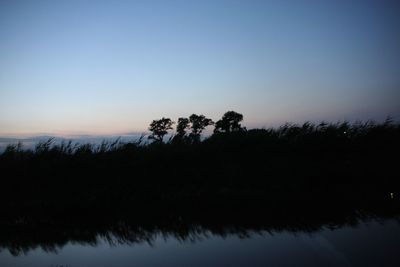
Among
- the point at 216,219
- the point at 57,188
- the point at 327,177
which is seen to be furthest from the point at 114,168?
the point at 327,177

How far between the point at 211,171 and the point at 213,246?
6.82m

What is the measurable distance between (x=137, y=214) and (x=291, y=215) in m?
4.79

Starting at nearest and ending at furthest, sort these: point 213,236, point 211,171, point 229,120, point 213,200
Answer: point 213,236 < point 213,200 < point 211,171 < point 229,120

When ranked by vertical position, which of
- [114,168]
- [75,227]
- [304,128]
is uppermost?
[304,128]

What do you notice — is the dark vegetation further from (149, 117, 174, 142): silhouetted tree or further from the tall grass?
(149, 117, 174, 142): silhouetted tree

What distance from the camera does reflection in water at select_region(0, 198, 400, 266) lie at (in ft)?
22.8

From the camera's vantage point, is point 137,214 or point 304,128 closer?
point 137,214

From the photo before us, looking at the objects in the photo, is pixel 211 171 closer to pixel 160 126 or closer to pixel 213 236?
pixel 213 236

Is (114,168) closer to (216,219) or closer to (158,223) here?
(158,223)

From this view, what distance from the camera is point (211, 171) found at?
1454 cm

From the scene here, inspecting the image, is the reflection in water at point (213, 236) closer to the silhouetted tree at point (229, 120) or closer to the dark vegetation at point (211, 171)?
the dark vegetation at point (211, 171)

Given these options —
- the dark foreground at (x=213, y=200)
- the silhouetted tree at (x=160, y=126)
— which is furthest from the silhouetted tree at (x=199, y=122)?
the dark foreground at (x=213, y=200)

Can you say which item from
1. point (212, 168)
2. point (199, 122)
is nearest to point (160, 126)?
point (199, 122)

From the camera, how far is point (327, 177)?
13.6 metres
